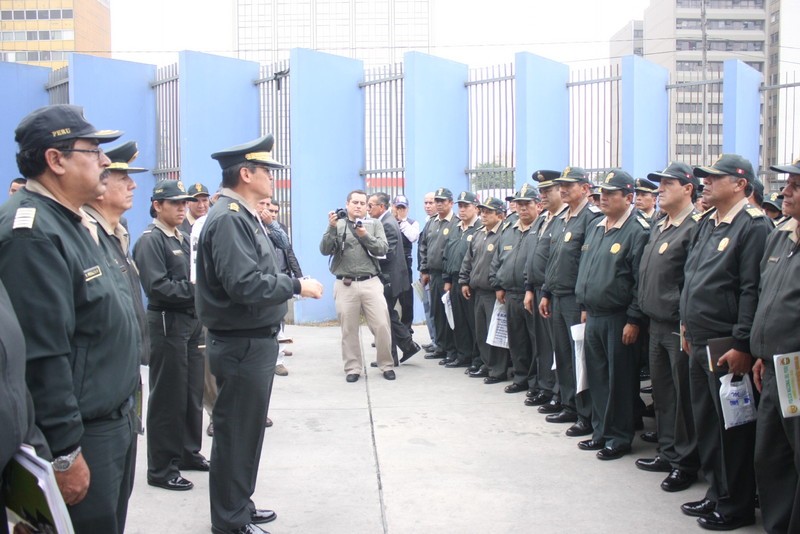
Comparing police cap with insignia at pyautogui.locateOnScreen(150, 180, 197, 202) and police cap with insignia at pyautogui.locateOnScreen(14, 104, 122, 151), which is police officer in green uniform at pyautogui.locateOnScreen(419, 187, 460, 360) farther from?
police cap with insignia at pyautogui.locateOnScreen(14, 104, 122, 151)

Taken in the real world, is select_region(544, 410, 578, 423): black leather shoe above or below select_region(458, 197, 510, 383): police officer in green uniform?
below

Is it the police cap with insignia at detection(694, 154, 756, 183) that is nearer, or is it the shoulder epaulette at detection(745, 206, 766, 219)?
the shoulder epaulette at detection(745, 206, 766, 219)

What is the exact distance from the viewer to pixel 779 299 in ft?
11.5

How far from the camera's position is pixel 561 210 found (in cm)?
665

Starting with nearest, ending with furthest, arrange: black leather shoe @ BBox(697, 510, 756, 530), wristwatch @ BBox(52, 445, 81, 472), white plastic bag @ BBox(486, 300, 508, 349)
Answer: wristwatch @ BBox(52, 445, 81, 472)
black leather shoe @ BBox(697, 510, 756, 530)
white plastic bag @ BBox(486, 300, 508, 349)

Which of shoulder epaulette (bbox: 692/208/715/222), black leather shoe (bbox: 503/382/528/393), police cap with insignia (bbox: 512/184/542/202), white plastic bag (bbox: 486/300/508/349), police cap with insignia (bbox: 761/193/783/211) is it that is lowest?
black leather shoe (bbox: 503/382/528/393)

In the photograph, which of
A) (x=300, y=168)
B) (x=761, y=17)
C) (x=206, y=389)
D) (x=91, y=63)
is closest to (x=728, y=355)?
(x=206, y=389)

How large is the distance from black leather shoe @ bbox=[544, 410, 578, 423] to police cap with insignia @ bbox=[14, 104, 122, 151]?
188 inches

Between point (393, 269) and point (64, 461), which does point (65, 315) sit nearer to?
point (64, 461)

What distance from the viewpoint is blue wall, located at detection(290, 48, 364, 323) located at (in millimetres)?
12164

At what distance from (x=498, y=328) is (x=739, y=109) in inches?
215

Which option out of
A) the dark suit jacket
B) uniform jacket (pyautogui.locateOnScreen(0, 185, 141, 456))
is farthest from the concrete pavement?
uniform jacket (pyautogui.locateOnScreen(0, 185, 141, 456))

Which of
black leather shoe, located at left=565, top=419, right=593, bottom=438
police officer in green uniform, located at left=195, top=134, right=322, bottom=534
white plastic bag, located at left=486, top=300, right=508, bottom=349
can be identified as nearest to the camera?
police officer in green uniform, located at left=195, top=134, right=322, bottom=534

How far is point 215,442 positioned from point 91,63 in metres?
11.8
